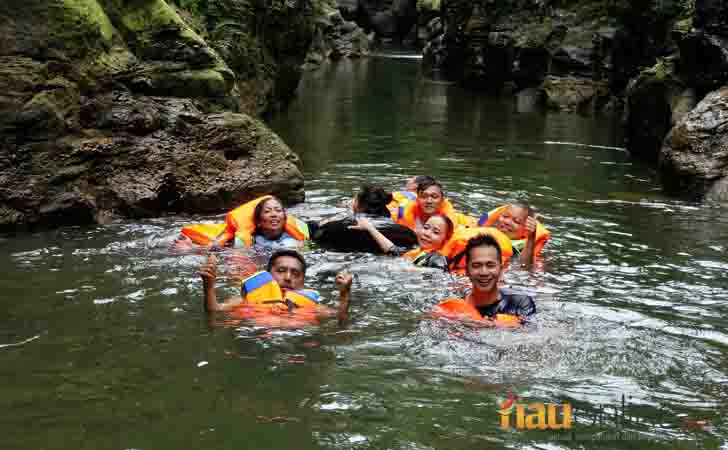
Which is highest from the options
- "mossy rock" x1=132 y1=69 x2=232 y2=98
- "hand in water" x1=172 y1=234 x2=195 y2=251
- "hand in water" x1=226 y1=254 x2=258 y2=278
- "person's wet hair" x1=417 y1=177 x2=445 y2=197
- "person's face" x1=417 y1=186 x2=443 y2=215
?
"mossy rock" x1=132 y1=69 x2=232 y2=98

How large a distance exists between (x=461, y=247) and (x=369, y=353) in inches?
113

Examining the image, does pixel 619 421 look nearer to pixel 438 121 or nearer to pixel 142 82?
pixel 142 82

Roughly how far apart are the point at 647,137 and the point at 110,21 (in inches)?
414

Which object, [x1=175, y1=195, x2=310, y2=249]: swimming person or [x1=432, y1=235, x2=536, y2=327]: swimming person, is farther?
[x1=175, y1=195, x2=310, y2=249]: swimming person

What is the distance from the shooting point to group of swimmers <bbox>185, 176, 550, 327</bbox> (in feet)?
20.0

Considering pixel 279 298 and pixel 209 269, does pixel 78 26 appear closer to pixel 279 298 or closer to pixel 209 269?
pixel 279 298

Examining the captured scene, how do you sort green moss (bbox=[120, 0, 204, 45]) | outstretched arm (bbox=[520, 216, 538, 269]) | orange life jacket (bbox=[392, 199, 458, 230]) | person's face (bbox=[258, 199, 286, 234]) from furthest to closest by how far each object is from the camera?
1. green moss (bbox=[120, 0, 204, 45])
2. orange life jacket (bbox=[392, 199, 458, 230])
3. person's face (bbox=[258, 199, 286, 234])
4. outstretched arm (bbox=[520, 216, 538, 269])

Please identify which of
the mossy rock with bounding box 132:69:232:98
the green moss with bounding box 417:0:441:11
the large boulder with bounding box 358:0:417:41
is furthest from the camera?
the large boulder with bounding box 358:0:417:41

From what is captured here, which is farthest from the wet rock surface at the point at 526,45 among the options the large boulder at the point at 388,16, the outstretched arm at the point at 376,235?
the large boulder at the point at 388,16

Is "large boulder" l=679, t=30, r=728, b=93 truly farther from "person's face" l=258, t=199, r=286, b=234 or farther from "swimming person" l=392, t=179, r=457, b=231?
Answer: "person's face" l=258, t=199, r=286, b=234

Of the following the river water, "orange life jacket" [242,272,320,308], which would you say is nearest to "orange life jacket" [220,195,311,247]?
the river water

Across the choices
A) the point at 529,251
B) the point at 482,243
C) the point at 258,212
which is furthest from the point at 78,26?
the point at 482,243

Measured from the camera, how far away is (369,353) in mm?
5520

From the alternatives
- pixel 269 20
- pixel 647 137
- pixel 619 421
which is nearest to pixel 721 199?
pixel 647 137
